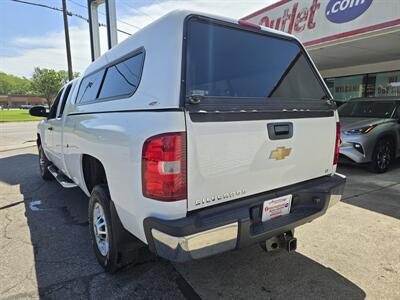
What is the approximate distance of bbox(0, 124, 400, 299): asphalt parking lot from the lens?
8.20ft

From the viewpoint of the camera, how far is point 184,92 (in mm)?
1957

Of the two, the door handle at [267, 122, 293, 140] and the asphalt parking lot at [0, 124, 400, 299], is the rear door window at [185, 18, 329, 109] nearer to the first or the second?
the door handle at [267, 122, 293, 140]

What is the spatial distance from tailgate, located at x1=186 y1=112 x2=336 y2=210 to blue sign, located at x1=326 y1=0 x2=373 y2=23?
554cm

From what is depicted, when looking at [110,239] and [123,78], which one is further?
[123,78]

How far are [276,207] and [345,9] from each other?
668 cm

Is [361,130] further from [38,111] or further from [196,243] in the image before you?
[38,111]

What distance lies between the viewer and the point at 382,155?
6336 millimetres

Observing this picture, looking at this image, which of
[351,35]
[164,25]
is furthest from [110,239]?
[351,35]

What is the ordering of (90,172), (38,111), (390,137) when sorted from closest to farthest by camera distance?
(90,172) → (38,111) → (390,137)

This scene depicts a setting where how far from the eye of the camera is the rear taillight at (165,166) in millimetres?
1871

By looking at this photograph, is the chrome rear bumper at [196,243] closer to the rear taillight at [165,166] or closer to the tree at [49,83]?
the rear taillight at [165,166]

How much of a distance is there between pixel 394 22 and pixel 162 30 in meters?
6.06

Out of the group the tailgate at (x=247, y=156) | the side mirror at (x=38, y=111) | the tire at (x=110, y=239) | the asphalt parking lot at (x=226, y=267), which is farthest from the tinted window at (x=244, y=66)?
the side mirror at (x=38, y=111)

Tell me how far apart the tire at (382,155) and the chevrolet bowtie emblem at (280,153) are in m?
4.66
